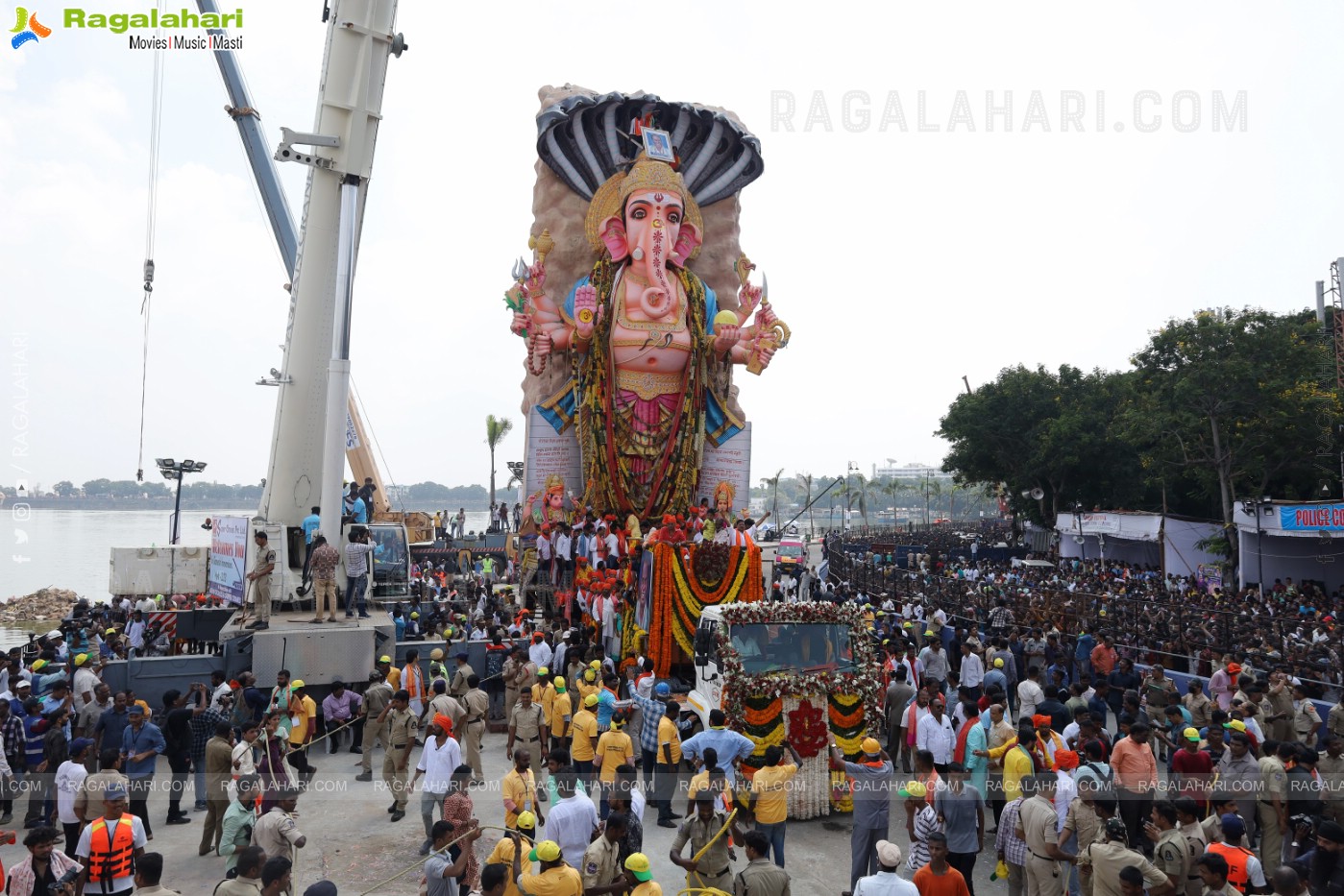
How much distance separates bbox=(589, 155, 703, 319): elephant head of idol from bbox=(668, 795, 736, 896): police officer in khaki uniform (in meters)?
18.6

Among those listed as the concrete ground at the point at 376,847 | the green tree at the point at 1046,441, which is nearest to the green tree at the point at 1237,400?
the green tree at the point at 1046,441

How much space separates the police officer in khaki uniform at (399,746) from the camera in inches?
371

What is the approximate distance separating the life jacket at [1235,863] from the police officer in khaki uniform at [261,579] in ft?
41.3

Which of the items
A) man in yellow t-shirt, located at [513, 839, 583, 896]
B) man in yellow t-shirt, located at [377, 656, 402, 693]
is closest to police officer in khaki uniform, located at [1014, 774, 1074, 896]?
man in yellow t-shirt, located at [513, 839, 583, 896]

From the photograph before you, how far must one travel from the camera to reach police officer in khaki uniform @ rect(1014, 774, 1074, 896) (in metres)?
6.74

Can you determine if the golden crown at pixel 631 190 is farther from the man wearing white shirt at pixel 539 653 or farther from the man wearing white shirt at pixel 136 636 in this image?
the man wearing white shirt at pixel 136 636

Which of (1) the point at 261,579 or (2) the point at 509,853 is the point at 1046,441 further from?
(2) the point at 509,853

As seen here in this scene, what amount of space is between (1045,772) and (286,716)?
809 cm

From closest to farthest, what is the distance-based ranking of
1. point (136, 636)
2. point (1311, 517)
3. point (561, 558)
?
point (136, 636) < point (561, 558) < point (1311, 517)

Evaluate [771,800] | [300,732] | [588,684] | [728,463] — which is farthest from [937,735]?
[728,463]

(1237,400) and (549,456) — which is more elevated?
(1237,400)

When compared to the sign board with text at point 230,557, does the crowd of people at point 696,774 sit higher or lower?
lower

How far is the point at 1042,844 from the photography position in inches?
266

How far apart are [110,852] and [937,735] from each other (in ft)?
23.4
